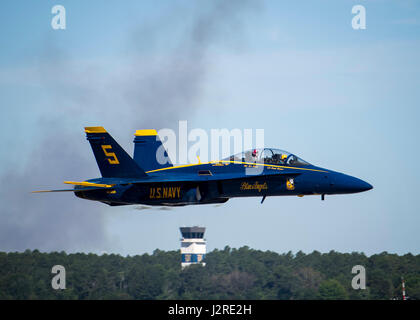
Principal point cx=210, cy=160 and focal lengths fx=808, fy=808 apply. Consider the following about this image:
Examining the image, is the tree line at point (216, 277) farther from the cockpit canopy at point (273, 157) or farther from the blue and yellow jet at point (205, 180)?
the cockpit canopy at point (273, 157)

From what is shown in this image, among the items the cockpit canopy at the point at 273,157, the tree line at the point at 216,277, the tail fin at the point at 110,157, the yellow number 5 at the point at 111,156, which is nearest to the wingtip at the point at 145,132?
the tail fin at the point at 110,157

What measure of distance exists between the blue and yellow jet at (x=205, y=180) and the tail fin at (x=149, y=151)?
1.04 metres

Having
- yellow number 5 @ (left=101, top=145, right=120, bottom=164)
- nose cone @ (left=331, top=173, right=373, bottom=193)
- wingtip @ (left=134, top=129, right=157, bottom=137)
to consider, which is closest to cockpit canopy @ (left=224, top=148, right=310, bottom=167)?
nose cone @ (left=331, top=173, right=373, bottom=193)

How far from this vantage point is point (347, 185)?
125 feet

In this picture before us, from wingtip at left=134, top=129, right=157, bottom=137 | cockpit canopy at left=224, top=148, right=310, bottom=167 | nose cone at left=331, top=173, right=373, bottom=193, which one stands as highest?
wingtip at left=134, top=129, right=157, bottom=137

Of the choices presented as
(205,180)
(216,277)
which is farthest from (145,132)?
(216,277)

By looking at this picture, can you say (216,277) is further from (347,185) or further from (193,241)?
(347,185)

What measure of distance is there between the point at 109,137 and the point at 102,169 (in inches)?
64.5

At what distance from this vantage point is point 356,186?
38.2 meters

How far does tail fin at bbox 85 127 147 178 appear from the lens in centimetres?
3997

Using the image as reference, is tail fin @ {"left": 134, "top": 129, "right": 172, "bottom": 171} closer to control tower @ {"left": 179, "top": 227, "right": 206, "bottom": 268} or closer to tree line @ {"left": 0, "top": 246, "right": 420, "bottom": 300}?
tree line @ {"left": 0, "top": 246, "right": 420, "bottom": 300}

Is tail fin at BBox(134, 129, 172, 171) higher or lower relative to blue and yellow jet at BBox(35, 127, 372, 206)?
higher

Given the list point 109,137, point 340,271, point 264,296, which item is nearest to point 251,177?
point 109,137
